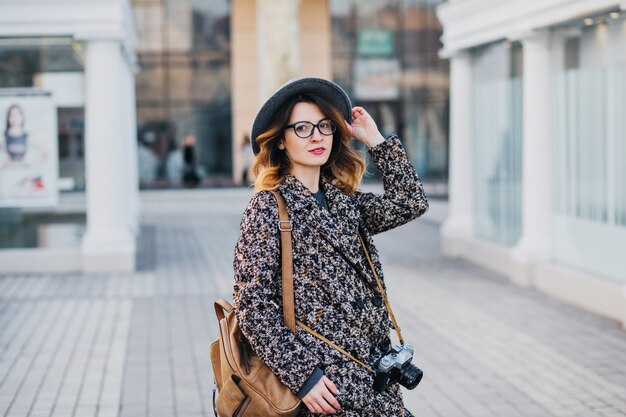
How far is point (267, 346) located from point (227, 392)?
19cm

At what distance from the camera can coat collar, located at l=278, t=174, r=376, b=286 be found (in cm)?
342

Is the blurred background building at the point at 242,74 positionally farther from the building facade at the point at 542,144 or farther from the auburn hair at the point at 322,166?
the auburn hair at the point at 322,166

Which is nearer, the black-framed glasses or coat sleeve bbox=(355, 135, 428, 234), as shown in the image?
the black-framed glasses

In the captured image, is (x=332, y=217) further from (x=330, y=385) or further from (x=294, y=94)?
(x=330, y=385)

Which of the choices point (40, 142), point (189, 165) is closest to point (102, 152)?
point (40, 142)

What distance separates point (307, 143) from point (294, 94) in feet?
0.52

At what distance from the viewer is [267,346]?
3271mm

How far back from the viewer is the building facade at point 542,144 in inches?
412

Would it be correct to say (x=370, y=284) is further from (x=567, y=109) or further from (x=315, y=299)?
(x=567, y=109)

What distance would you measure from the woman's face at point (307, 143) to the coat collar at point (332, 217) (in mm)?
66

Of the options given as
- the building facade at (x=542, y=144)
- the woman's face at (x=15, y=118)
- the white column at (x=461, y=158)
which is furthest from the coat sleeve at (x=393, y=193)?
the white column at (x=461, y=158)

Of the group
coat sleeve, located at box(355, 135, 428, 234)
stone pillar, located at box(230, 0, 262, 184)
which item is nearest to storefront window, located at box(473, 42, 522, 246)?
coat sleeve, located at box(355, 135, 428, 234)

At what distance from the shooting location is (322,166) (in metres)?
3.73

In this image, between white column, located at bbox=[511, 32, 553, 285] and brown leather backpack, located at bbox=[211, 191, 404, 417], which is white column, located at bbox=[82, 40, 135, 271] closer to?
white column, located at bbox=[511, 32, 553, 285]
